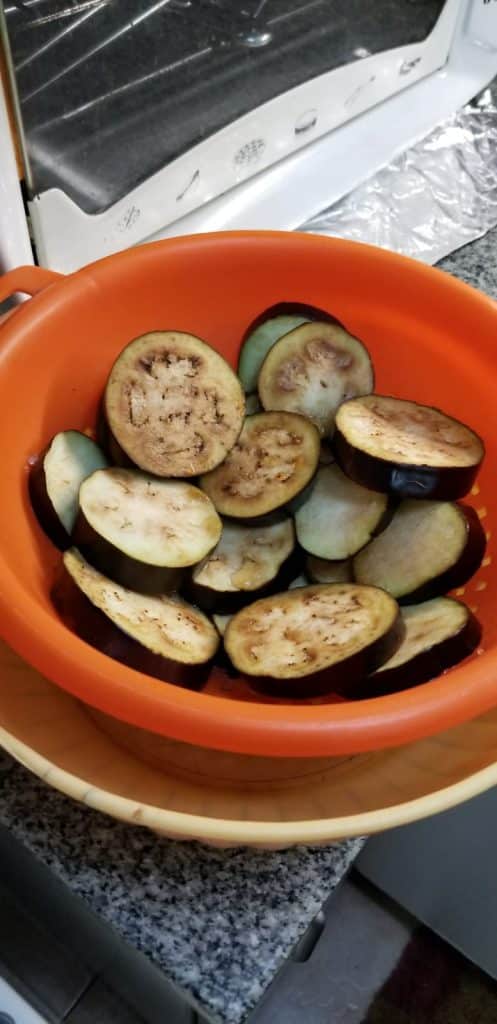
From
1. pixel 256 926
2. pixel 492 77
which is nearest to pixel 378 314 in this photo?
pixel 256 926

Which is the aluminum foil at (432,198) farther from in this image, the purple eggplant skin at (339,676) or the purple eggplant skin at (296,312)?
the purple eggplant skin at (339,676)

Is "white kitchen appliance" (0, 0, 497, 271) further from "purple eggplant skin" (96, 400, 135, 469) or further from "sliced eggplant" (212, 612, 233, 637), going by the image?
"sliced eggplant" (212, 612, 233, 637)

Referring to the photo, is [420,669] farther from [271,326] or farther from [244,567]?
[271,326]

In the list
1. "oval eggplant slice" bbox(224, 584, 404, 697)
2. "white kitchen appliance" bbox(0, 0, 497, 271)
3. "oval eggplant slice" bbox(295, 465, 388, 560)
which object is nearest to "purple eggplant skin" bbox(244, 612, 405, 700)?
"oval eggplant slice" bbox(224, 584, 404, 697)

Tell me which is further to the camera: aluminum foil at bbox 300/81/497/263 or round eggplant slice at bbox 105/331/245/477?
aluminum foil at bbox 300/81/497/263

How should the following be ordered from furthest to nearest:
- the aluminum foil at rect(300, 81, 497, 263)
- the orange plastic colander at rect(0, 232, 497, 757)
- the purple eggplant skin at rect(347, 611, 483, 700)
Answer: the aluminum foil at rect(300, 81, 497, 263) < the purple eggplant skin at rect(347, 611, 483, 700) < the orange plastic colander at rect(0, 232, 497, 757)

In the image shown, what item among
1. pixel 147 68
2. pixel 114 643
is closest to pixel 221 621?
pixel 114 643

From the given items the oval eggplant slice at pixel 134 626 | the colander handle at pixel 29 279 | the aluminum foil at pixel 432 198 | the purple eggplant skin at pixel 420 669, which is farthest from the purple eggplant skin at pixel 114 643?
the aluminum foil at pixel 432 198
